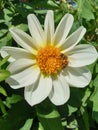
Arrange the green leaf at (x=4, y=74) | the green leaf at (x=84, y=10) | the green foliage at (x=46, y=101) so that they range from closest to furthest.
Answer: the green leaf at (x=4, y=74) < the green foliage at (x=46, y=101) < the green leaf at (x=84, y=10)

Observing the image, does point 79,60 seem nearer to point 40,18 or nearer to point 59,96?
point 59,96

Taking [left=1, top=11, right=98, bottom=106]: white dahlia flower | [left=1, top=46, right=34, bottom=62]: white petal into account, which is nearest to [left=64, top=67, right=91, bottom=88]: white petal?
[left=1, top=11, right=98, bottom=106]: white dahlia flower

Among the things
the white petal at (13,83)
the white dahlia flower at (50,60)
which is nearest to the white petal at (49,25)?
the white dahlia flower at (50,60)

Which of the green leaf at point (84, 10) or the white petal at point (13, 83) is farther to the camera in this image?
the green leaf at point (84, 10)

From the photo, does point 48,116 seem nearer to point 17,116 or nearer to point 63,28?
point 17,116

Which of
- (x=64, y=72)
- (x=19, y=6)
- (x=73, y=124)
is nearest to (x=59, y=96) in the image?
(x=64, y=72)

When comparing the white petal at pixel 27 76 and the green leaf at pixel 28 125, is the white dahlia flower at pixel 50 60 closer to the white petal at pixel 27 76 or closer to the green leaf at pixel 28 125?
the white petal at pixel 27 76

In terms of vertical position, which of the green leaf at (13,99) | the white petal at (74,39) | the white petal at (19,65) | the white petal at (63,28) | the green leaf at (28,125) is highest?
the white petal at (63,28)

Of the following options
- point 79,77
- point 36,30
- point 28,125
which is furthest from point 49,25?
point 28,125
